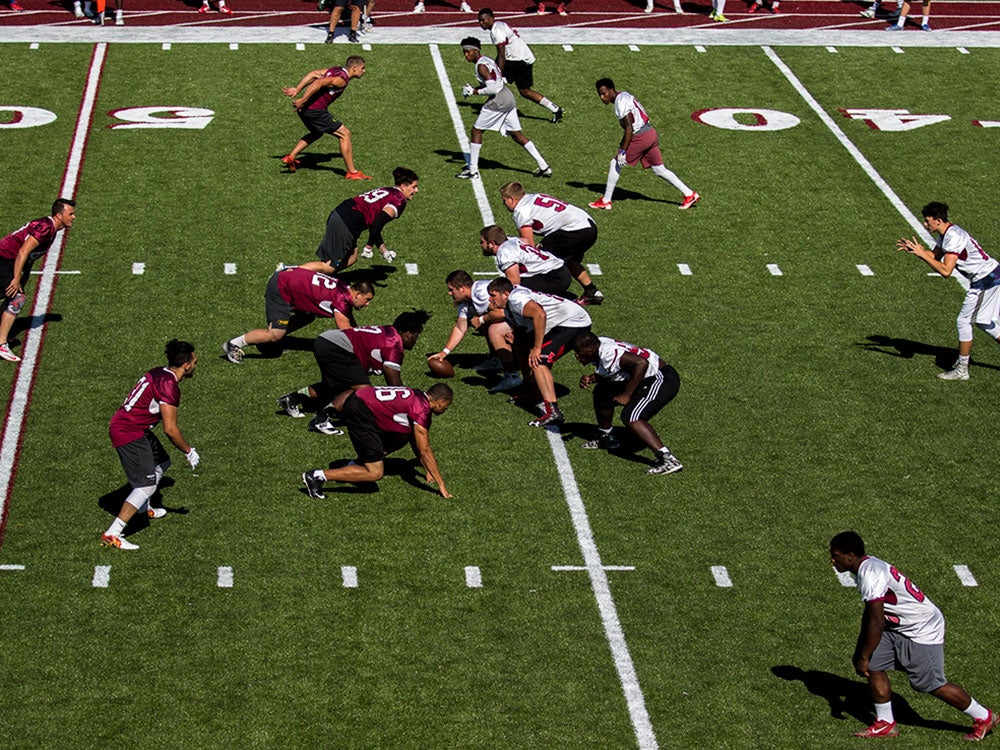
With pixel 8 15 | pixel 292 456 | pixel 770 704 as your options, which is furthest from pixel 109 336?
pixel 8 15

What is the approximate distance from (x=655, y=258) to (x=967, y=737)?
10422 millimetres

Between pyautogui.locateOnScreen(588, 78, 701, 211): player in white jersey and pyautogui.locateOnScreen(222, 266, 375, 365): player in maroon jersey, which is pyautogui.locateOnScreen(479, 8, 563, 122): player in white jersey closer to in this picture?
pyautogui.locateOnScreen(588, 78, 701, 211): player in white jersey

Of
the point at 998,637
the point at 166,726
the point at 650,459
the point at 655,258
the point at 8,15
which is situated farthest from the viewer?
the point at 8,15

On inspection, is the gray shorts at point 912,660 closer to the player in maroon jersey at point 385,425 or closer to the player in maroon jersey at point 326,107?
the player in maroon jersey at point 385,425

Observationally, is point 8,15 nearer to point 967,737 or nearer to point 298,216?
point 298,216

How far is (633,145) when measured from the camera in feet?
73.5

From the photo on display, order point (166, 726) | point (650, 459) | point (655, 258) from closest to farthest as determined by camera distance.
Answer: point (166, 726)
point (650, 459)
point (655, 258)

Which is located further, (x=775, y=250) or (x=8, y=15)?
(x=8, y=15)

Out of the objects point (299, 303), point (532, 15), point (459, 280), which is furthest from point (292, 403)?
point (532, 15)

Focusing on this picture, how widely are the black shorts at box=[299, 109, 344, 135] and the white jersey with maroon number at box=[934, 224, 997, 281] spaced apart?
30.9 feet

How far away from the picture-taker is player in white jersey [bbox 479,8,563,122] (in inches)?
1003

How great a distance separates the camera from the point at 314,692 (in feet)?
40.5

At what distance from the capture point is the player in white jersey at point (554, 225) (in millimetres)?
18969

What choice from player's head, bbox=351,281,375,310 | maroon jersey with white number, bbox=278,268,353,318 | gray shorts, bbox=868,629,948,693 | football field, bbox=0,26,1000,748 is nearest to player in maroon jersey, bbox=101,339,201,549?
football field, bbox=0,26,1000,748
